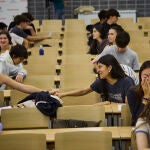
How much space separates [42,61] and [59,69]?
0.30 m

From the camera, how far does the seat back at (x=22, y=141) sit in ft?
13.9

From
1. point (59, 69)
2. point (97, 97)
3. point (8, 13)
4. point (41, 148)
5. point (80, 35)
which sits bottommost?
point (41, 148)

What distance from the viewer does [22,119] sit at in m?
5.12

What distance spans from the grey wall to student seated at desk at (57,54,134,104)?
8492 millimetres

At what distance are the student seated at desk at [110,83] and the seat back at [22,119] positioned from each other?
672 millimetres

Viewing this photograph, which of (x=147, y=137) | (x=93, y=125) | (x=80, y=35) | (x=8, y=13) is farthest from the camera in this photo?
(x=8, y=13)

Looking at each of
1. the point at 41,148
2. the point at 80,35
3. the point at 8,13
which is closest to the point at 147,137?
the point at 41,148

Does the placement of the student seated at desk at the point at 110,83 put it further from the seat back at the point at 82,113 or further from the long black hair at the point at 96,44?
the long black hair at the point at 96,44

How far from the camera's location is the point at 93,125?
502 centimetres

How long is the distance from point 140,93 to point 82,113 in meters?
0.73

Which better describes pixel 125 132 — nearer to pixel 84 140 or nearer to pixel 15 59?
pixel 84 140

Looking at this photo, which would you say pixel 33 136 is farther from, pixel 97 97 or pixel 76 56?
pixel 76 56

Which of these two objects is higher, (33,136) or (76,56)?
(76,56)

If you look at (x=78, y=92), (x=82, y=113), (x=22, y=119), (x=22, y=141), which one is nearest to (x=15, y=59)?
(x=78, y=92)
